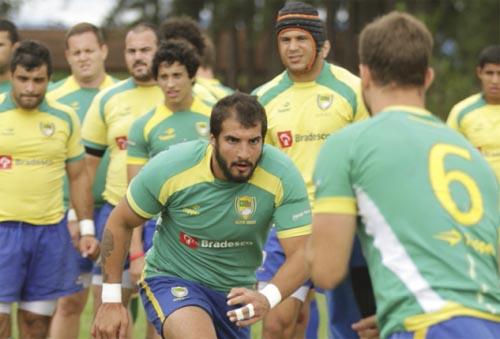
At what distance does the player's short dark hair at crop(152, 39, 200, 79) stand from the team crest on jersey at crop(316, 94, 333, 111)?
42.9 inches

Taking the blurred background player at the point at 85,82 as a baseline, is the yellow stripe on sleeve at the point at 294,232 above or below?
below

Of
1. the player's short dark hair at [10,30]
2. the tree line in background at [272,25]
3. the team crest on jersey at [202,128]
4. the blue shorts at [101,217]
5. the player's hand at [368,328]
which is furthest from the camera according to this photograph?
the tree line in background at [272,25]

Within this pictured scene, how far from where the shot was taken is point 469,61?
32.5m

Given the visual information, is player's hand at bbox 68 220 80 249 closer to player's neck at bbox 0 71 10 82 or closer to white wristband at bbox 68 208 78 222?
white wristband at bbox 68 208 78 222

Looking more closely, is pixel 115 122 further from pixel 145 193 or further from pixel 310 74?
pixel 145 193

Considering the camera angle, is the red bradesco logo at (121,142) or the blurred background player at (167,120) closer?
the blurred background player at (167,120)

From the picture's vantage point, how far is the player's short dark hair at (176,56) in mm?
8336

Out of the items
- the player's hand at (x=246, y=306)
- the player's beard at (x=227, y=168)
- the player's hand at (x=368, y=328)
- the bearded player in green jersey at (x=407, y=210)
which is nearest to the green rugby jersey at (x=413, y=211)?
the bearded player in green jersey at (x=407, y=210)

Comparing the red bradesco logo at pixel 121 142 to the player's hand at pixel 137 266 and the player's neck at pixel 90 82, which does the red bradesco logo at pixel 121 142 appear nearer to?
the player's neck at pixel 90 82

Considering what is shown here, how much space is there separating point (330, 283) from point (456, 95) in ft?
64.7

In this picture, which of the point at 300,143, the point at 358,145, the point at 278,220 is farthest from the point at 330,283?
the point at 300,143

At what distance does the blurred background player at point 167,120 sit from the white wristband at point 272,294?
7.99ft

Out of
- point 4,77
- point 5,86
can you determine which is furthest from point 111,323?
point 4,77

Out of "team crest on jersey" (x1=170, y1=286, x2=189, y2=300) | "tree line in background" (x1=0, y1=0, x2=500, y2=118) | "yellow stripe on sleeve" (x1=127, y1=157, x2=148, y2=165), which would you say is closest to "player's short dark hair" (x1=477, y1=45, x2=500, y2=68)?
"yellow stripe on sleeve" (x1=127, y1=157, x2=148, y2=165)
